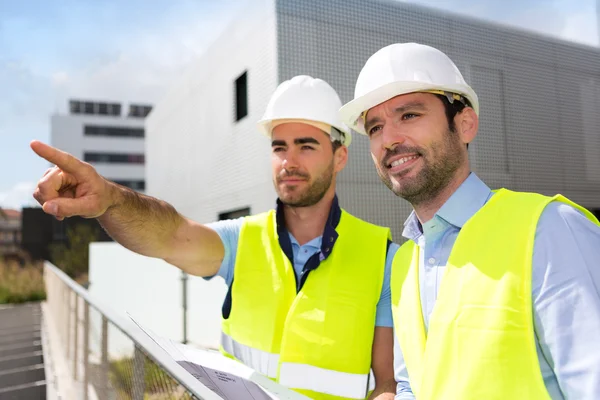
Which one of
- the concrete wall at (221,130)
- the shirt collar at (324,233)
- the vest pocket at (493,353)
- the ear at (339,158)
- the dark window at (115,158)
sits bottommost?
the vest pocket at (493,353)

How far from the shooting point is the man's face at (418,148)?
3.78 feet

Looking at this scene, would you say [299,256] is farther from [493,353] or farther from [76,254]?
[76,254]

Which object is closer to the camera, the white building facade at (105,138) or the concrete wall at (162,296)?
the concrete wall at (162,296)

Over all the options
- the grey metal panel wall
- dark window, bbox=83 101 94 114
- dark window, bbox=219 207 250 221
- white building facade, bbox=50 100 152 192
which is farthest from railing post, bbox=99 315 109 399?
dark window, bbox=83 101 94 114

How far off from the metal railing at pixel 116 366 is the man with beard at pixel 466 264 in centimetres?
50

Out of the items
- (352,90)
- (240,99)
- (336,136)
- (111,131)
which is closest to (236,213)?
(240,99)

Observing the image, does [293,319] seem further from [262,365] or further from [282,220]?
[282,220]

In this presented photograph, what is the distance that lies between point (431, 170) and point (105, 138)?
44701 mm

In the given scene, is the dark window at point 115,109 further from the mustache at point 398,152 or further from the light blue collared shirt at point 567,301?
the light blue collared shirt at point 567,301

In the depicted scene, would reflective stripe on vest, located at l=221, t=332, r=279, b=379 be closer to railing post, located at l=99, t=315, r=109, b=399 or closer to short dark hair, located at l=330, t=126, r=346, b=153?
short dark hair, located at l=330, t=126, r=346, b=153

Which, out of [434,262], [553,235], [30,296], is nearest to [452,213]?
[434,262]

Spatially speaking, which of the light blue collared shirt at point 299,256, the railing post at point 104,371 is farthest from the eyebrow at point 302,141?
the railing post at point 104,371

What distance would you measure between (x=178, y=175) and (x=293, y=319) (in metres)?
11.5

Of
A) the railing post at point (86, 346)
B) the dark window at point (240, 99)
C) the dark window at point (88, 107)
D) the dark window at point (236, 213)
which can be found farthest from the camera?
the dark window at point (88, 107)
